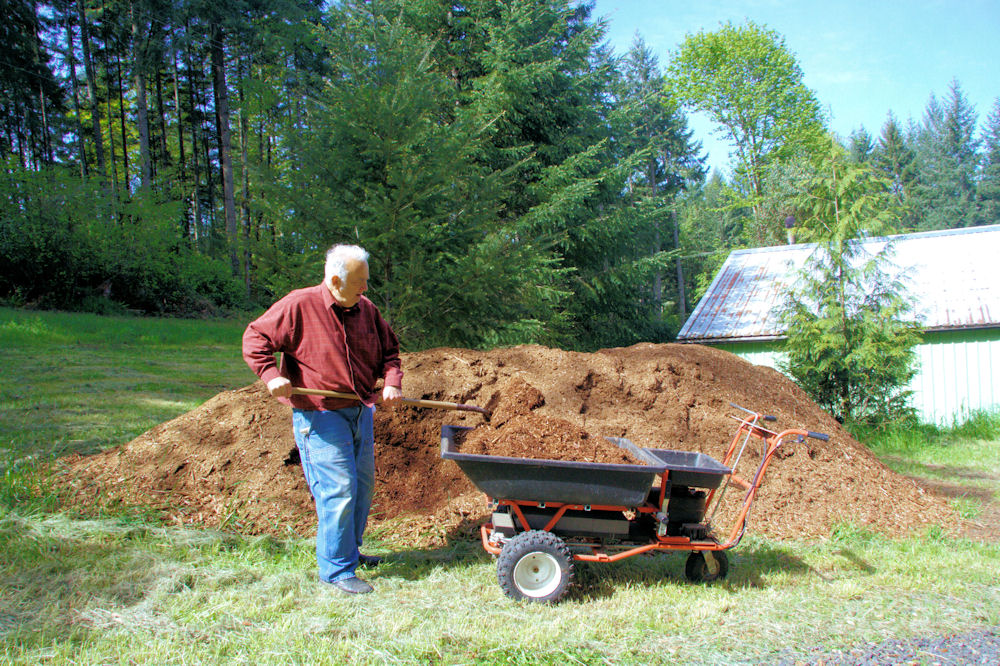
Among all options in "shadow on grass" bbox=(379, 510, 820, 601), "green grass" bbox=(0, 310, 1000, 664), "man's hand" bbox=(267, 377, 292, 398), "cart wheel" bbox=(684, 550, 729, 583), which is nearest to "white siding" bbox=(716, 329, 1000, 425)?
"shadow on grass" bbox=(379, 510, 820, 601)

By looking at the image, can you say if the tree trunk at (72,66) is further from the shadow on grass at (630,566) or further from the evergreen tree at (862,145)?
the evergreen tree at (862,145)

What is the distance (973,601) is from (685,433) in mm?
2351

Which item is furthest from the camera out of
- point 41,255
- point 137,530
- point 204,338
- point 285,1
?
point 285,1

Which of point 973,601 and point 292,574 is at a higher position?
point 292,574

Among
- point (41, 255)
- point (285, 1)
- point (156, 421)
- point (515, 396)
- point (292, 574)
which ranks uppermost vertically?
point (285, 1)

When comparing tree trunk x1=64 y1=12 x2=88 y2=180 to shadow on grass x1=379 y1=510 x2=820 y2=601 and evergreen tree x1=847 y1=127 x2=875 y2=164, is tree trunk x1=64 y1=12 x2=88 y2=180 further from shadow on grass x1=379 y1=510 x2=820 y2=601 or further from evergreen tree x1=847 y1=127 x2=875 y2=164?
evergreen tree x1=847 y1=127 x2=875 y2=164

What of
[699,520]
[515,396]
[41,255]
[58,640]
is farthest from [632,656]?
[41,255]

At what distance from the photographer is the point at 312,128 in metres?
7.54

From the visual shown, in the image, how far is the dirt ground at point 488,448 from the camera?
14.4 feet

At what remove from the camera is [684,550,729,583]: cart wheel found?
12.4 feet

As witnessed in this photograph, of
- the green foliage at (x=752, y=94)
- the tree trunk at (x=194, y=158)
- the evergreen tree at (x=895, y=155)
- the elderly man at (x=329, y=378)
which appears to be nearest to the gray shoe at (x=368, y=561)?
the elderly man at (x=329, y=378)

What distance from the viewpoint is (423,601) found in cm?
328

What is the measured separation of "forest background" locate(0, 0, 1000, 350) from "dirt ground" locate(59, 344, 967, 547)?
1902 mm

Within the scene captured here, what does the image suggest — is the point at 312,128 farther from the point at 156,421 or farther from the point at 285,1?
the point at 285,1
